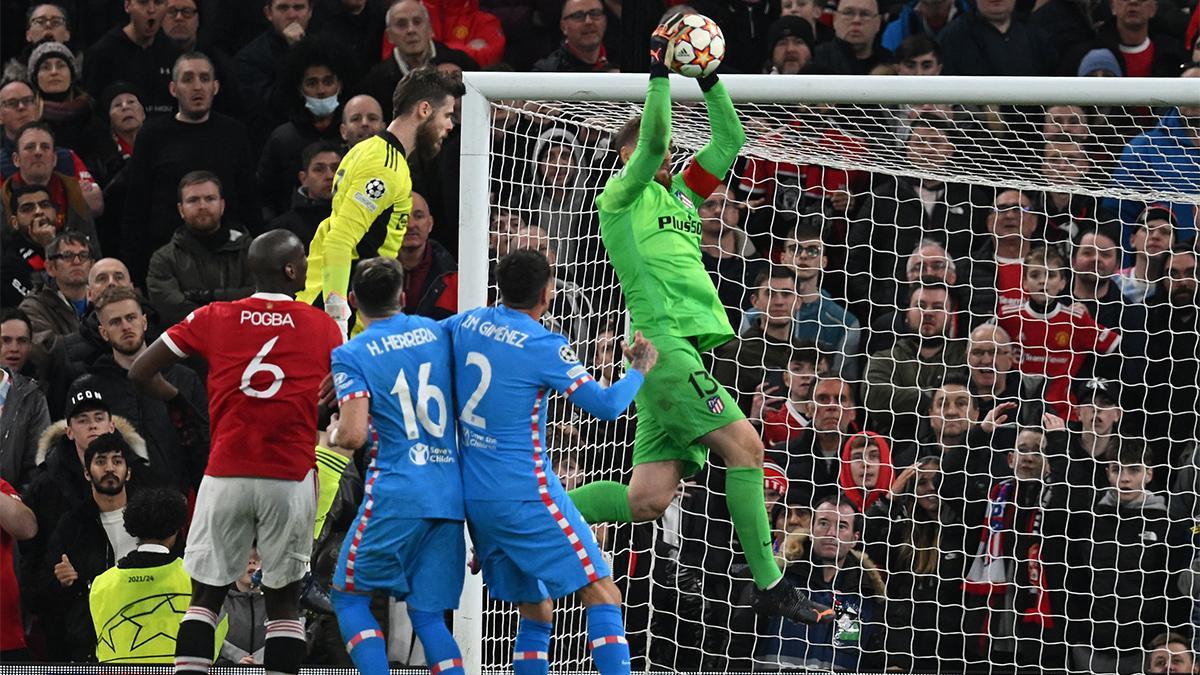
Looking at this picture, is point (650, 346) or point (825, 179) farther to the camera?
point (825, 179)

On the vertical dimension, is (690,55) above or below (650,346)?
above

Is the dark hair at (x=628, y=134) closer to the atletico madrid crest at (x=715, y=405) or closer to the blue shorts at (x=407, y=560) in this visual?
the atletico madrid crest at (x=715, y=405)

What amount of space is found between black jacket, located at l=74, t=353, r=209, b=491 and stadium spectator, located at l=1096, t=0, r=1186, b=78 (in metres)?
5.76

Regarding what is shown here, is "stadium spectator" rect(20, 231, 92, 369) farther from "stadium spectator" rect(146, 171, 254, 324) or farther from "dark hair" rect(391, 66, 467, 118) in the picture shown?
"dark hair" rect(391, 66, 467, 118)

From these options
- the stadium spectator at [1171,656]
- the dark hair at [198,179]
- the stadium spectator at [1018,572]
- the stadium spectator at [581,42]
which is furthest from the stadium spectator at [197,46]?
the stadium spectator at [1171,656]

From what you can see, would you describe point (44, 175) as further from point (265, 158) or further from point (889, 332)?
point (889, 332)

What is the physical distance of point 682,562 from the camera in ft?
33.1

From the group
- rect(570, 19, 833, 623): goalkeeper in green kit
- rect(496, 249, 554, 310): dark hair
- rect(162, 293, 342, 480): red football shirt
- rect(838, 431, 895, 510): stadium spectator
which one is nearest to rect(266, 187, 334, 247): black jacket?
rect(570, 19, 833, 623): goalkeeper in green kit

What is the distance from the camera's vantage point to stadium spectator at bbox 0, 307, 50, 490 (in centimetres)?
1027

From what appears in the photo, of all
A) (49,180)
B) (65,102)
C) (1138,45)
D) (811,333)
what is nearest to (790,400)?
(811,333)

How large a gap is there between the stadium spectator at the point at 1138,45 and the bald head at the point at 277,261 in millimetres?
5949

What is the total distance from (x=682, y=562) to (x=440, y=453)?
3.01 meters

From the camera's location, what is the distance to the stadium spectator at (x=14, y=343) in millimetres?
10594

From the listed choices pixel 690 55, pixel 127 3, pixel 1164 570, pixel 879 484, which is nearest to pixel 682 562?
pixel 879 484
